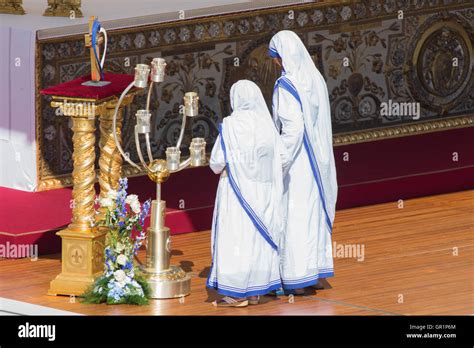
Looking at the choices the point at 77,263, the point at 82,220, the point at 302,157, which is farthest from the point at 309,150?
the point at 77,263

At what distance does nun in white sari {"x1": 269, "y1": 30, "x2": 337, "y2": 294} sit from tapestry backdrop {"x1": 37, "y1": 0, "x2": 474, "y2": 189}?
2.64 meters

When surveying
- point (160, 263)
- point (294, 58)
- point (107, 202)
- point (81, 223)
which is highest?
point (294, 58)

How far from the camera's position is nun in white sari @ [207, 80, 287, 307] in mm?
13062

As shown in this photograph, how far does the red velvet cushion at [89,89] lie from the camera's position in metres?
13.4

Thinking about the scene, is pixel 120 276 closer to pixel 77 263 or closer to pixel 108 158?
pixel 77 263

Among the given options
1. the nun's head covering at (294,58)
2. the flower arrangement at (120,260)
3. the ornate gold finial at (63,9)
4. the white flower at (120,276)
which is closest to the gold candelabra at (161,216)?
the flower arrangement at (120,260)

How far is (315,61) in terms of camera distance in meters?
17.1

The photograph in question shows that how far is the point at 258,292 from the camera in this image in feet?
43.1

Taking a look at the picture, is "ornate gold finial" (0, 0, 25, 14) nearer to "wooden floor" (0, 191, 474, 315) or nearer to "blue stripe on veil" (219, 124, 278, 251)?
"wooden floor" (0, 191, 474, 315)

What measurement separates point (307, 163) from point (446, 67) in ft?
15.7

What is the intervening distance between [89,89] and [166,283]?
1543 mm

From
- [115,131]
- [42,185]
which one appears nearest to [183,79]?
[42,185]

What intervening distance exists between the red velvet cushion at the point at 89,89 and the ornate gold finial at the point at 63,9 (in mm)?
2780

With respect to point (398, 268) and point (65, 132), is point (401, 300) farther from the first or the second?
point (65, 132)
